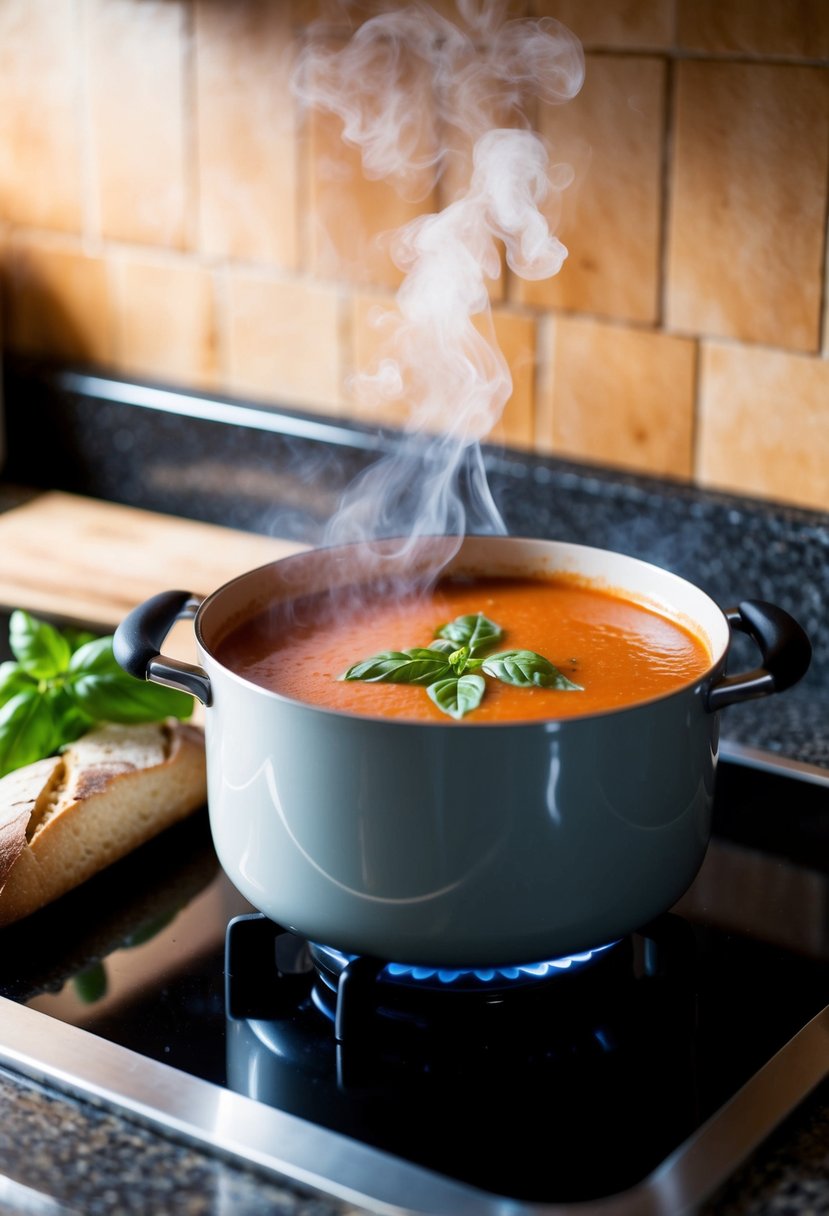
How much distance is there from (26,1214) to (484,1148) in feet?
0.75

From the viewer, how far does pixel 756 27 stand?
1147mm

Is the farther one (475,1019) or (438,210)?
(438,210)

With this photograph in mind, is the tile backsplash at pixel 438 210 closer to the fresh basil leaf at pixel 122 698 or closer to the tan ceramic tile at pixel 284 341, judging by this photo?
the tan ceramic tile at pixel 284 341

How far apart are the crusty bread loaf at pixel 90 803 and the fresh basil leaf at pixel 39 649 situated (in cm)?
6

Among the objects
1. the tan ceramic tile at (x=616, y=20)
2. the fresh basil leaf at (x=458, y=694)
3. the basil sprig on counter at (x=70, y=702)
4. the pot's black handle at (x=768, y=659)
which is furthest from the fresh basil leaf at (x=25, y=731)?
the tan ceramic tile at (x=616, y=20)

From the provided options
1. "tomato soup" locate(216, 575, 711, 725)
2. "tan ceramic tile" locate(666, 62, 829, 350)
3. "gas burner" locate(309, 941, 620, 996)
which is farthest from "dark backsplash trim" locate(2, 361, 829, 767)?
"gas burner" locate(309, 941, 620, 996)

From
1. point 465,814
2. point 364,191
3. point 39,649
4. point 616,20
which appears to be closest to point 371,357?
point 364,191

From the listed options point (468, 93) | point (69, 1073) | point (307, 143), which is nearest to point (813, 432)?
point (468, 93)

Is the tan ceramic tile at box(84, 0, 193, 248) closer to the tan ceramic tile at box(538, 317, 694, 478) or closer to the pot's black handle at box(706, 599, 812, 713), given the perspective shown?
the tan ceramic tile at box(538, 317, 694, 478)

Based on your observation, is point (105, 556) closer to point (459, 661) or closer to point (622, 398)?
point (622, 398)

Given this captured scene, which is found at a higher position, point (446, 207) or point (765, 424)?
point (446, 207)

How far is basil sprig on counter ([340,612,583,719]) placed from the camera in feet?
2.67

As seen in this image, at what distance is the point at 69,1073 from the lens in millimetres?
772

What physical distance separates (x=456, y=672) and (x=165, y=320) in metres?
0.91
